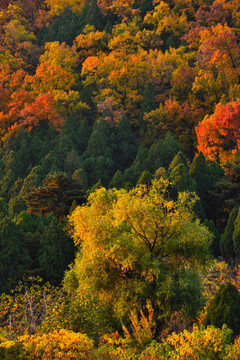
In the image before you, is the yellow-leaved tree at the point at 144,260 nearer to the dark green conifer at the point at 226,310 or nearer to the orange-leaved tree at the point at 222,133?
the dark green conifer at the point at 226,310

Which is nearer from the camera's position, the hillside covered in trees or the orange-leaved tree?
the hillside covered in trees

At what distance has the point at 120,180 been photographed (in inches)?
1417

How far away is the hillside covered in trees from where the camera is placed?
52.2ft

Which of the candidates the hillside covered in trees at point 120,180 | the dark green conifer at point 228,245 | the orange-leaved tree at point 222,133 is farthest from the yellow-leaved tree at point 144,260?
the orange-leaved tree at point 222,133

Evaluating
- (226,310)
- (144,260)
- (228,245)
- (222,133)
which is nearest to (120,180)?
(228,245)

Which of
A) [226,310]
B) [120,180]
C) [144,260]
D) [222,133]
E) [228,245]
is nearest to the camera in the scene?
[226,310]

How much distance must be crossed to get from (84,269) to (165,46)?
5201 cm

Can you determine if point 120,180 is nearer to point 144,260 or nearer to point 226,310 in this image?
point 144,260

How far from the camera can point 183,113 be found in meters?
49.5

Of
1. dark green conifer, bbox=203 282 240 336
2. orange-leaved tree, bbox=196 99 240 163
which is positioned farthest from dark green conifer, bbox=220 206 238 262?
orange-leaved tree, bbox=196 99 240 163

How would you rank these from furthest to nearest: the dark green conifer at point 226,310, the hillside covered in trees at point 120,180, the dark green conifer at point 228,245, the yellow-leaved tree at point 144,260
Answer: the dark green conifer at point 228,245
the yellow-leaved tree at point 144,260
the hillside covered in trees at point 120,180
the dark green conifer at point 226,310

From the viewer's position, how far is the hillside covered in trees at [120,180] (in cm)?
1590

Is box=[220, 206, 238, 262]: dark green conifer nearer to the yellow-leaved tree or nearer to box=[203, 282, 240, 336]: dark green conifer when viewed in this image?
the yellow-leaved tree

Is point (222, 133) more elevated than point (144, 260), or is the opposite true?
point (222, 133)
